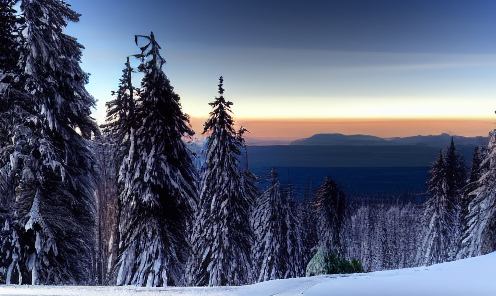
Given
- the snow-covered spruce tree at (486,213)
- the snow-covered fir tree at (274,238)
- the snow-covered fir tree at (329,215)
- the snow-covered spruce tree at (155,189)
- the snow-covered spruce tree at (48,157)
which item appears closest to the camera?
the snow-covered spruce tree at (48,157)

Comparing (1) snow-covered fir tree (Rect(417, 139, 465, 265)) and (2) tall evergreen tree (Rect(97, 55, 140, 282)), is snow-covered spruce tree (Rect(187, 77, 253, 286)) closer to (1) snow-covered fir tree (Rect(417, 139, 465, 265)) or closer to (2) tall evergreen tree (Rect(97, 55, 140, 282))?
(2) tall evergreen tree (Rect(97, 55, 140, 282))

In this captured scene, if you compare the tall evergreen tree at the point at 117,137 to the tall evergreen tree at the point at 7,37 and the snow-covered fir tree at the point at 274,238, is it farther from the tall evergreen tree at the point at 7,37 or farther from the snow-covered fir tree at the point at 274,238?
the snow-covered fir tree at the point at 274,238

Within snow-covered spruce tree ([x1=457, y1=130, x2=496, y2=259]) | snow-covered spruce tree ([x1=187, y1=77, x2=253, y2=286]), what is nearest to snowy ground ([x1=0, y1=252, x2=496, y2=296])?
snow-covered spruce tree ([x1=187, y1=77, x2=253, y2=286])

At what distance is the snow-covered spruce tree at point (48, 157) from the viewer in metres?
12.6

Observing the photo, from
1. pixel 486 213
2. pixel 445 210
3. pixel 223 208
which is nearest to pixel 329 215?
pixel 445 210

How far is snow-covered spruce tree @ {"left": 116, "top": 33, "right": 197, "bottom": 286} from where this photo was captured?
16344 millimetres

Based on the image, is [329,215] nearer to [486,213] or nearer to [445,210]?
[445,210]

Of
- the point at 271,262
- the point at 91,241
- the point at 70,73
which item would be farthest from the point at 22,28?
the point at 271,262

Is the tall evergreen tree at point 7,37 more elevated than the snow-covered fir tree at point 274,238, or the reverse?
the tall evergreen tree at point 7,37

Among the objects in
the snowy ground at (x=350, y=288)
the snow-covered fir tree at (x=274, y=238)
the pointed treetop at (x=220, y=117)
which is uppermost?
the pointed treetop at (x=220, y=117)

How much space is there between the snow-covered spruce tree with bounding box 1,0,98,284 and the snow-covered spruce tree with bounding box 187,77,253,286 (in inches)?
368

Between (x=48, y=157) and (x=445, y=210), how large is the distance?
41.8 m

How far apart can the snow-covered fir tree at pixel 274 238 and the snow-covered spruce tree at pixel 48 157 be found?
70.1 feet

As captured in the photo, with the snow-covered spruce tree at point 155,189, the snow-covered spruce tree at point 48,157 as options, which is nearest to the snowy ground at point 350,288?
the snow-covered spruce tree at point 48,157
